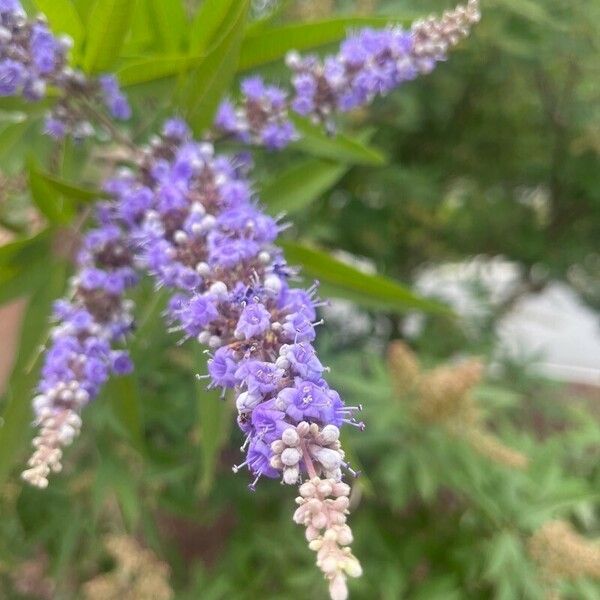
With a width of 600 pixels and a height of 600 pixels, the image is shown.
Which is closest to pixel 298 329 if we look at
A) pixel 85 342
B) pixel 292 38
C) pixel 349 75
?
pixel 85 342

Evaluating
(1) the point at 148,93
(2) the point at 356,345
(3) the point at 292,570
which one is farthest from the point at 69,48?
(2) the point at 356,345

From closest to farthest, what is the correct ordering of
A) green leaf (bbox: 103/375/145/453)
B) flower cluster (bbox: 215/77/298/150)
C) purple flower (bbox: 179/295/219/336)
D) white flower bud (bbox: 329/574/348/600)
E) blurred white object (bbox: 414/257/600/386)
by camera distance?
white flower bud (bbox: 329/574/348/600) → purple flower (bbox: 179/295/219/336) → flower cluster (bbox: 215/77/298/150) → green leaf (bbox: 103/375/145/453) → blurred white object (bbox: 414/257/600/386)

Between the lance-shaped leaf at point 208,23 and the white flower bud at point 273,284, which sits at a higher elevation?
the lance-shaped leaf at point 208,23

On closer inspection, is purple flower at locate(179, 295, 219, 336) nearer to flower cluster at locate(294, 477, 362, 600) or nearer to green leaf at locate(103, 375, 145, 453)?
flower cluster at locate(294, 477, 362, 600)

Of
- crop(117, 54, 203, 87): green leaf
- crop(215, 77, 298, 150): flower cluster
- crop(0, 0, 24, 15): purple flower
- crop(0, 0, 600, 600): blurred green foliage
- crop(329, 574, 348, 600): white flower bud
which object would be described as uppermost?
crop(0, 0, 24, 15): purple flower

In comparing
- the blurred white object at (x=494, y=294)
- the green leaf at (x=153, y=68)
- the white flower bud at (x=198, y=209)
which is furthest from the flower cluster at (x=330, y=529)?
the blurred white object at (x=494, y=294)

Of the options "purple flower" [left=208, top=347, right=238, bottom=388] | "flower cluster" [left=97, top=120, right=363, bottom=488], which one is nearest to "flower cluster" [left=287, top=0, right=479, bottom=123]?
"flower cluster" [left=97, top=120, right=363, bottom=488]

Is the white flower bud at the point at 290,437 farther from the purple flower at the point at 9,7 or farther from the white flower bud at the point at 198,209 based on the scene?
the purple flower at the point at 9,7

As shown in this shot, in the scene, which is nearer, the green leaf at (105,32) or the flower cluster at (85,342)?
the flower cluster at (85,342)
